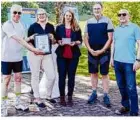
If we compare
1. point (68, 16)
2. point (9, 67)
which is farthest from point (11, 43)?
point (68, 16)

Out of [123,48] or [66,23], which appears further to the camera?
[66,23]

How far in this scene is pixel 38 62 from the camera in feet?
16.6

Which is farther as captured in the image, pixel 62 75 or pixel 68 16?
pixel 62 75

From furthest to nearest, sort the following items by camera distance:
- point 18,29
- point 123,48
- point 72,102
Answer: point 72,102
point 18,29
point 123,48

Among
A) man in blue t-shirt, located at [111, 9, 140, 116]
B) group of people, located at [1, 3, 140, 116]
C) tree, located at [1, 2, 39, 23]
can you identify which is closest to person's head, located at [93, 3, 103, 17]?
group of people, located at [1, 3, 140, 116]

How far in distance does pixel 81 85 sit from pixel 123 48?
1.22m

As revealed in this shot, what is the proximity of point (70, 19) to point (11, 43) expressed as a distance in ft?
2.47

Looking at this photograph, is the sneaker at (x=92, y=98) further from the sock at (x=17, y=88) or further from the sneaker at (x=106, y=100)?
the sock at (x=17, y=88)

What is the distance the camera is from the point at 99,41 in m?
5.03

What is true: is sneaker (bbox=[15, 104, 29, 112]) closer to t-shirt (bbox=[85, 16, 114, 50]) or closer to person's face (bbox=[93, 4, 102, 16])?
t-shirt (bbox=[85, 16, 114, 50])

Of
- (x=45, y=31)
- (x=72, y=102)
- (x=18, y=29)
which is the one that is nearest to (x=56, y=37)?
(x=45, y=31)

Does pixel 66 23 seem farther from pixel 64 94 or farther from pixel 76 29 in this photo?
pixel 64 94

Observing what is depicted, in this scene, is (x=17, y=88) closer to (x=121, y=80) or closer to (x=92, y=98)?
(x=92, y=98)

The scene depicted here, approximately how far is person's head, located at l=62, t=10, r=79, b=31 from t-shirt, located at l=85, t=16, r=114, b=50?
0.15 metres
